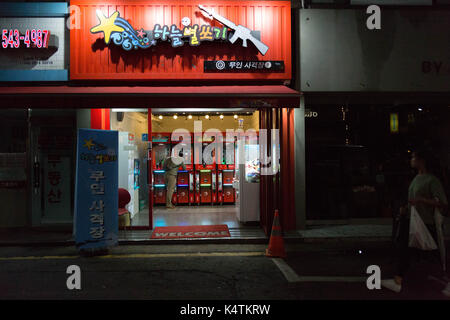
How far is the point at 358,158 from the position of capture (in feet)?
32.3

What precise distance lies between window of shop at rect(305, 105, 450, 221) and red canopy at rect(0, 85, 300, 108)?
1935 mm

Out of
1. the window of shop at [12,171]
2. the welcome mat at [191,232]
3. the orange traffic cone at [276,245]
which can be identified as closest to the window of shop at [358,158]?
the welcome mat at [191,232]

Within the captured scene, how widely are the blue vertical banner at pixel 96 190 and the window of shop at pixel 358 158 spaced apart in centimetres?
507

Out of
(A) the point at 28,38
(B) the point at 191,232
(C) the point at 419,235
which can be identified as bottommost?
(B) the point at 191,232

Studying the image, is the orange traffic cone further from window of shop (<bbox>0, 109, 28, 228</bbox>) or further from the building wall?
window of shop (<bbox>0, 109, 28, 228</bbox>)

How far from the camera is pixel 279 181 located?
8.27m

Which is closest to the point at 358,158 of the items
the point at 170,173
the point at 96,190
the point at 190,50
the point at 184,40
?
the point at 190,50

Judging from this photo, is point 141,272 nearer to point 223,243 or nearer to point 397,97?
point 223,243

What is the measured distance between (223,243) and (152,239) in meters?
1.54

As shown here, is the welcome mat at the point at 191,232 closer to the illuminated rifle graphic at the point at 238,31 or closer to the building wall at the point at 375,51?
the building wall at the point at 375,51

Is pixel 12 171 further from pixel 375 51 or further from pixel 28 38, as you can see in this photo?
pixel 375 51

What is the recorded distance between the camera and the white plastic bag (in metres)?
4.79

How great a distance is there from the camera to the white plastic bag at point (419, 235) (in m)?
4.79

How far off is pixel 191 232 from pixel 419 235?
16.7ft
